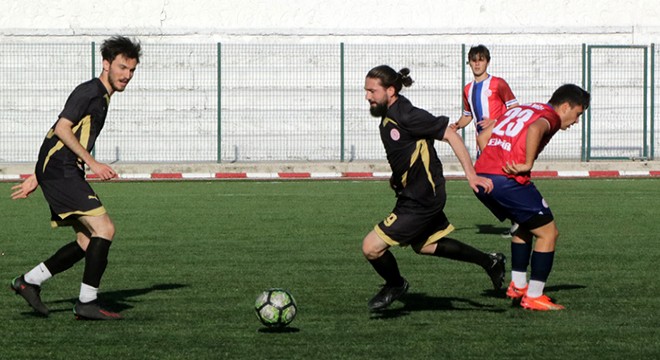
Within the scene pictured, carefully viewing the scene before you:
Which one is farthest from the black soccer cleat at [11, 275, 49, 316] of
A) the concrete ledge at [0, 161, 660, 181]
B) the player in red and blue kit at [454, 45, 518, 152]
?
the concrete ledge at [0, 161, 660, 181]

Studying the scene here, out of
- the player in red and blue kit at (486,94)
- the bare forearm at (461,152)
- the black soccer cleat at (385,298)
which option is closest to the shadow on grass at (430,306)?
the black soccer cleat at (385,298)

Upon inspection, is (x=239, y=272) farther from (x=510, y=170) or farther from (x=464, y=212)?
(x=464, y=212)

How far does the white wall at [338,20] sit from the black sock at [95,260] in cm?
2289

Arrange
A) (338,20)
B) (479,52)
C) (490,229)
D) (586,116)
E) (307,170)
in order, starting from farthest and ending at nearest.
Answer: (338,20)
(586,116)
(307,170)
(490,229)
(479,52)

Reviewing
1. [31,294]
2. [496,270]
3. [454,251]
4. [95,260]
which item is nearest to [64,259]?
[31,294]

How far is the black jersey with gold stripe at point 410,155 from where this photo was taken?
8062 millimetres

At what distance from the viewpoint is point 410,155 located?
812cm

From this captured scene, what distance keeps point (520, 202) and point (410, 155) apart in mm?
975

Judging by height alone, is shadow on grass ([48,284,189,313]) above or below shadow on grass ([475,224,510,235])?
below

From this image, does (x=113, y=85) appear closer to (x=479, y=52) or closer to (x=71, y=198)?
(x=71, y=198)

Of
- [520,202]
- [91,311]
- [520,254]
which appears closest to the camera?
[91,311]

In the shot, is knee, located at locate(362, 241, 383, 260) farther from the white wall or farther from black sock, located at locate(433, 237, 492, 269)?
the white wall

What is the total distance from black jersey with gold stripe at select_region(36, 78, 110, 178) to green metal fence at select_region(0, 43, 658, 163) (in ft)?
62.0

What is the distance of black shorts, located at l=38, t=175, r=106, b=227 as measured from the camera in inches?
317
